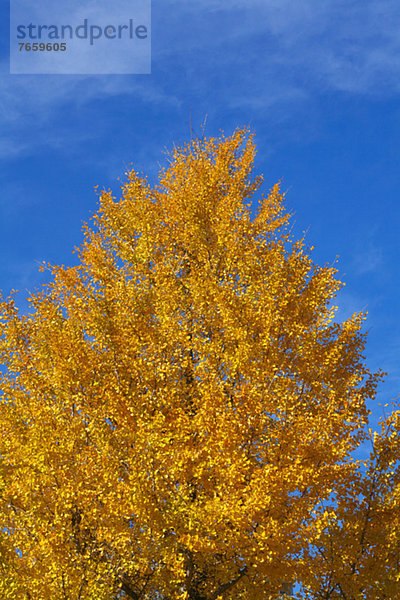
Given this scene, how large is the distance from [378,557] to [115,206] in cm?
1239

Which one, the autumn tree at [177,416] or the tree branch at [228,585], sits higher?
the autumn tree at [177,416]

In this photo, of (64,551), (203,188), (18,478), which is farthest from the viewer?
(203,188)

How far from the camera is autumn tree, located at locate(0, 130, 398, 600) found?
1086cm

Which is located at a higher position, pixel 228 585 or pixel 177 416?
pixel 177 416

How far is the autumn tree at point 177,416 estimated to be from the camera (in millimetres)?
10859

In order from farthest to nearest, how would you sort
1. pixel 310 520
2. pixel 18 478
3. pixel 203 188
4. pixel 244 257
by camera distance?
pixel 203 188
pixel 244 257
pixel 18 478
pixel 310 520

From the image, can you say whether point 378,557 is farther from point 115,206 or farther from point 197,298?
point 115,206

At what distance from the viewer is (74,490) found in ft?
38.2

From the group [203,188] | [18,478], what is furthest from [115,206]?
[18,478]

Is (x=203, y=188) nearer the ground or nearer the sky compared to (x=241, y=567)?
nearer the sky

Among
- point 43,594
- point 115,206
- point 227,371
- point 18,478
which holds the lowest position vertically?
point 43,594

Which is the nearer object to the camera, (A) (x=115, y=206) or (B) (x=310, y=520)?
(B) (x=310, y=520)

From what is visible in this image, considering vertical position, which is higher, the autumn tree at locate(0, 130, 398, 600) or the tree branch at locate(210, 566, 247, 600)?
the autumn tree at locate(0, 130, 398, 600)

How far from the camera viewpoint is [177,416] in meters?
13.1
